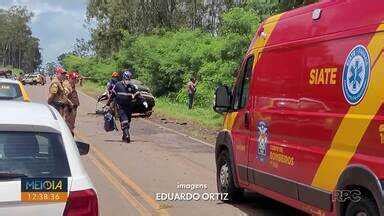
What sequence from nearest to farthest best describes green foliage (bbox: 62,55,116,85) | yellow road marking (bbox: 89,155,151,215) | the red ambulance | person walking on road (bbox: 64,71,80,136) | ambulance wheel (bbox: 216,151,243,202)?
the red ambulance < yellow road marking (bbox: 89,155,151,215) < ambulance wheel (bbox: 216,151,243,202) < person walking on road (bbox: 64,71,80,136) < green foliage (bbox: 62,55,116,85)

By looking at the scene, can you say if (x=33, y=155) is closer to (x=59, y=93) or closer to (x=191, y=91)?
(x=59, y=93)

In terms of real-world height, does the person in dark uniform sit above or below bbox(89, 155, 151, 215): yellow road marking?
above

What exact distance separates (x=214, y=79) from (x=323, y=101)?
898 inches

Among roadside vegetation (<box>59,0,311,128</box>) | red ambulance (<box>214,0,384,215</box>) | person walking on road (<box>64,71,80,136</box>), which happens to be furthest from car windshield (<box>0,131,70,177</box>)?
roadside vegetation (<box>59,0,311,128</box>)

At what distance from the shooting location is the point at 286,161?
705cm

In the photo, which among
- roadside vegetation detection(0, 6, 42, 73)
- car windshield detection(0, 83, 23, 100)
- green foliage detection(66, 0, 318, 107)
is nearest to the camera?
car windshield detection(0, 83, 23, 100)

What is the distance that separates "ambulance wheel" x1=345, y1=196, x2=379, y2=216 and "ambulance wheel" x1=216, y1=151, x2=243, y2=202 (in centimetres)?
328

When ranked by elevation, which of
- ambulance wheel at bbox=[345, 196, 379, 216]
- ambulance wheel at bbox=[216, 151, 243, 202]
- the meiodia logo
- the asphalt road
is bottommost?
the asphalt road

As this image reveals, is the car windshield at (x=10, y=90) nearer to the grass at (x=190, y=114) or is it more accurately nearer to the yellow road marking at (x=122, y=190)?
the yellow road marking at (x=122, y=190)

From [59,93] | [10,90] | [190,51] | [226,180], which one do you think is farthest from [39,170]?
[190,51]

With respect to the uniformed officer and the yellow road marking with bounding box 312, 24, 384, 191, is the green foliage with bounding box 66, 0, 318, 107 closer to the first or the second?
the uniformed officer

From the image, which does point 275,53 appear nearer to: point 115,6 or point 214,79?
point 214,79

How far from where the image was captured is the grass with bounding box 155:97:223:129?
80.4 feet

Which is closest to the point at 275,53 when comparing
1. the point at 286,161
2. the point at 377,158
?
the point at 286,161
